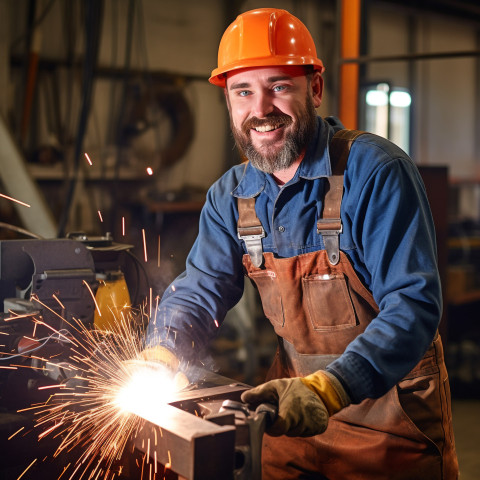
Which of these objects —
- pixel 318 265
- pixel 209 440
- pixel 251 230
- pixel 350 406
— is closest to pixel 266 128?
pixel 251 230

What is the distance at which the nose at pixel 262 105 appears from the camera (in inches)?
73.2

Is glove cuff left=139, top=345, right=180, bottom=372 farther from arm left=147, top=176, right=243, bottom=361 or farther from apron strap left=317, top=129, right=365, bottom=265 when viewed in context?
apron strap left=317, top=129, right=365, bottom=265

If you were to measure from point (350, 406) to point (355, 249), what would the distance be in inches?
16.9

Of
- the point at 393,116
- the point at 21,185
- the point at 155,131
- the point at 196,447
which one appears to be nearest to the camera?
the point at 196,447

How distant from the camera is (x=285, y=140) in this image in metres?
1.91

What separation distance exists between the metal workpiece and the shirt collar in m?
0.74

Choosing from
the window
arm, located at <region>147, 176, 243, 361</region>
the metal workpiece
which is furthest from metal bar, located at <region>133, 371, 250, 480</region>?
the window

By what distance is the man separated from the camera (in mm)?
1611

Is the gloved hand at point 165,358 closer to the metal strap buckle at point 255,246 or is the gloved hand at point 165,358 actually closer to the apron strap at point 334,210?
the metal strap buckle at point 255,246

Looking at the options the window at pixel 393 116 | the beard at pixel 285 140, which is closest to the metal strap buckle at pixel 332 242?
the beard at pixel 285 140

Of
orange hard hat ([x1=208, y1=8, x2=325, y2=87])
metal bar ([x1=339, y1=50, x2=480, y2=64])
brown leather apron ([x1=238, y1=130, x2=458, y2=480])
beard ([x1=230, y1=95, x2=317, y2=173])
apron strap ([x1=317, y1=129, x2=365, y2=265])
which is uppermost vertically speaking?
metal bar ([x1=339, y1=50, x2=480, y2=64])

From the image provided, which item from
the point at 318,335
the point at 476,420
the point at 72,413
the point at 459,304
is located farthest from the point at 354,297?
the point at 459,304

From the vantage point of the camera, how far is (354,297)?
5.82 feet

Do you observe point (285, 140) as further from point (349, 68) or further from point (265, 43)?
point (349, 68)
